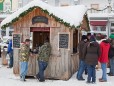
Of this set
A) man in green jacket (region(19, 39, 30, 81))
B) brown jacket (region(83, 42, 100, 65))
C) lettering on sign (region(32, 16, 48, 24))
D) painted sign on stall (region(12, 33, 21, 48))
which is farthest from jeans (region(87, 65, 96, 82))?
painted sign on stall (region(12, 33, 21, 48))

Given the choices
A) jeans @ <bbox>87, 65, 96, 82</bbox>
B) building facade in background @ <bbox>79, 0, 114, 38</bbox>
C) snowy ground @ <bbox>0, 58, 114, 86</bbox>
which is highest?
building facade in background @ <bbox>79, 0, 114, 38</bbox>

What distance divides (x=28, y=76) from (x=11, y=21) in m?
2.18

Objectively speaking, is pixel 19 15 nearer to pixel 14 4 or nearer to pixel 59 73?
pixel 59 73

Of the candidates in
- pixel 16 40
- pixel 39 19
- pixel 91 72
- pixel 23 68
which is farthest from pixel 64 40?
pixel 16 40

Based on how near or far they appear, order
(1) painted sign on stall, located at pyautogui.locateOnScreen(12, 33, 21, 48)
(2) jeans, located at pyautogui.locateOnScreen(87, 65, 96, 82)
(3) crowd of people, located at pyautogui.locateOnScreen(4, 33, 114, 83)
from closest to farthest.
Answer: (3) crowd of people, located at pyautogui.locateOnScreen(4, 33, 114, 83), (2) jeans, located at pyautogui.locateOnScreen(87, 65, 96, 82), (1) painted sign on stall, located at pyautogui.locateOnScreen(12, 33, 21, 48)

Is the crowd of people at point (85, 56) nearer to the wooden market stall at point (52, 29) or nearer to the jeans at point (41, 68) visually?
the jeans at point (41, 68)

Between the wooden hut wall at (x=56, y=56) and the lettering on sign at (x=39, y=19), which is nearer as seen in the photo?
the wooden hut wall at (x=56, y=56)

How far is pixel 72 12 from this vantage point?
14109 mm

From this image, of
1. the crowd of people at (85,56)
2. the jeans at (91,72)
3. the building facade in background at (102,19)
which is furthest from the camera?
the building facade in background at (102,19)

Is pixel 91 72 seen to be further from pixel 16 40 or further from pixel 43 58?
pixel 16 40

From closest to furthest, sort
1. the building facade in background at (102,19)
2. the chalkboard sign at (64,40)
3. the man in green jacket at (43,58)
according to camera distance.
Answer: the man in green jacket at (43,58), the chalkboard sign at (64,40), the building facade in background at (102,19)

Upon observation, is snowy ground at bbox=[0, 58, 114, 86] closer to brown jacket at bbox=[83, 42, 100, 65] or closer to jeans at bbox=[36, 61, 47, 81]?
jeans at bbox=[36, 61, 47, 81]

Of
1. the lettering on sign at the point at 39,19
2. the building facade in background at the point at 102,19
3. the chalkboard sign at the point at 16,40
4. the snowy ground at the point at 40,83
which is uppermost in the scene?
the building facade in background at the point at 102,19

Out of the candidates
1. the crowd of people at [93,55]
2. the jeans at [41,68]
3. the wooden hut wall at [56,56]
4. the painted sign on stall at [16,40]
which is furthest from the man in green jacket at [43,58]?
the painted sign on stall at [16,40]
